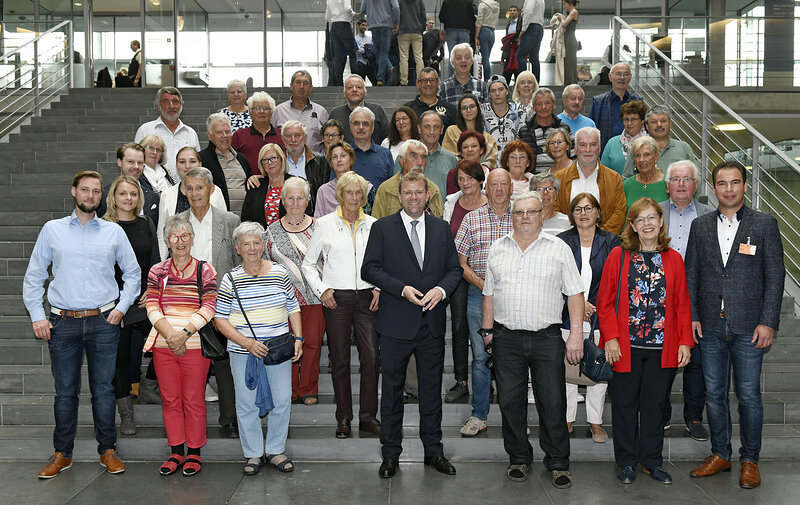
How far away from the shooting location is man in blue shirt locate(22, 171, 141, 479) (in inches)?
195

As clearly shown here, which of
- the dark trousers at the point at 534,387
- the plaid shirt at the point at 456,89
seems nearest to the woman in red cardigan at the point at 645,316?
the dark trousers at the point at 534,387

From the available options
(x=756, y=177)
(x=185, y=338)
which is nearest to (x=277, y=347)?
(x=185, y=338)

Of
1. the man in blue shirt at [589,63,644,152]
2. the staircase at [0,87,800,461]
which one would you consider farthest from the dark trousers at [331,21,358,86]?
the man in blue shirt at [589,63,644,152]

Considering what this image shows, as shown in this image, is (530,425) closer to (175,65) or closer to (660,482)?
(660,482)

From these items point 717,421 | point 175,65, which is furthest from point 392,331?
point 175,65

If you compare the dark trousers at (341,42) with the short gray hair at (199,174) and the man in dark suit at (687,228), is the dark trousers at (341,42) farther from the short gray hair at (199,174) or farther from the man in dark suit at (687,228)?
the man in dark suit at (687,228)

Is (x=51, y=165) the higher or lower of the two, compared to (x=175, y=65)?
lower

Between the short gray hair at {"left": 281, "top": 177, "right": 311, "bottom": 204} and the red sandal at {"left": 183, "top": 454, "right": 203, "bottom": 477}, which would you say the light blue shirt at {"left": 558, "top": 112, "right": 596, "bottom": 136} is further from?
the red sandal at {"left": 183, "top": 454, "right": 203, "bottom": 477}

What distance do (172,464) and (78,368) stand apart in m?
0.90

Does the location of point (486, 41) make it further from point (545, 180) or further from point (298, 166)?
point (545, 180)

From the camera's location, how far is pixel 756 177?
6.87m

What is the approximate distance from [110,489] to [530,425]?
3000 mm

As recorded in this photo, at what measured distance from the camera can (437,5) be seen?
1588 centimetres

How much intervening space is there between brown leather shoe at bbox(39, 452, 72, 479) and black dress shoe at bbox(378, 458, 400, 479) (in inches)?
84.6
